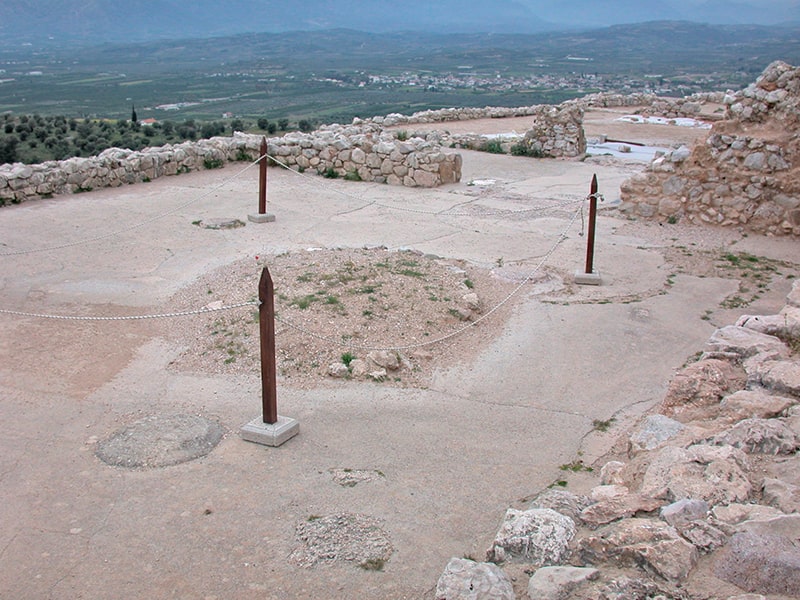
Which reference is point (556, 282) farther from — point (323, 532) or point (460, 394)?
point (323, 532)

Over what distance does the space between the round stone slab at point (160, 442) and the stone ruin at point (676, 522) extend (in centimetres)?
244

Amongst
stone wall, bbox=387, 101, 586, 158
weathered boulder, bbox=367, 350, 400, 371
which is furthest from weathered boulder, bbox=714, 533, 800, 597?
stone wall, bbox=387, 101, 586, 158

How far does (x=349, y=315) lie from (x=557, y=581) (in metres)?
4.76

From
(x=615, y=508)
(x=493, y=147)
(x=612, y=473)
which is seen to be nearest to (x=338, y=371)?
(x=612, y=473)

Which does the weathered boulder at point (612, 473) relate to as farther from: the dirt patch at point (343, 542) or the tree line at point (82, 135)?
the tree line at point (82, 135)

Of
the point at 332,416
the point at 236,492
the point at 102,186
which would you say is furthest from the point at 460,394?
the point at 102,186

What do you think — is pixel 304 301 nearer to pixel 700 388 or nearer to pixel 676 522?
pixel 700 388

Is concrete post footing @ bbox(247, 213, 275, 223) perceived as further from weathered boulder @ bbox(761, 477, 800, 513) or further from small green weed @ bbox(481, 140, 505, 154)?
weathered boulder @ bbox(761, 477, 800, 513)

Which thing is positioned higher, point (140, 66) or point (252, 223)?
point (140, 66)

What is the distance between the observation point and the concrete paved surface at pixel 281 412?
4.34 metres

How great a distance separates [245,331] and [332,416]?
189 centimetres

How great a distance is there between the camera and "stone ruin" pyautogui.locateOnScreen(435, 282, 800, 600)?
11.3ft

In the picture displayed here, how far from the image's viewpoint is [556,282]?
9.82 metres

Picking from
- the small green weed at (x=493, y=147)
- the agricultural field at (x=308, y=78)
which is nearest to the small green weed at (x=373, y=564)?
the small green weed at (x=493, y=147)
